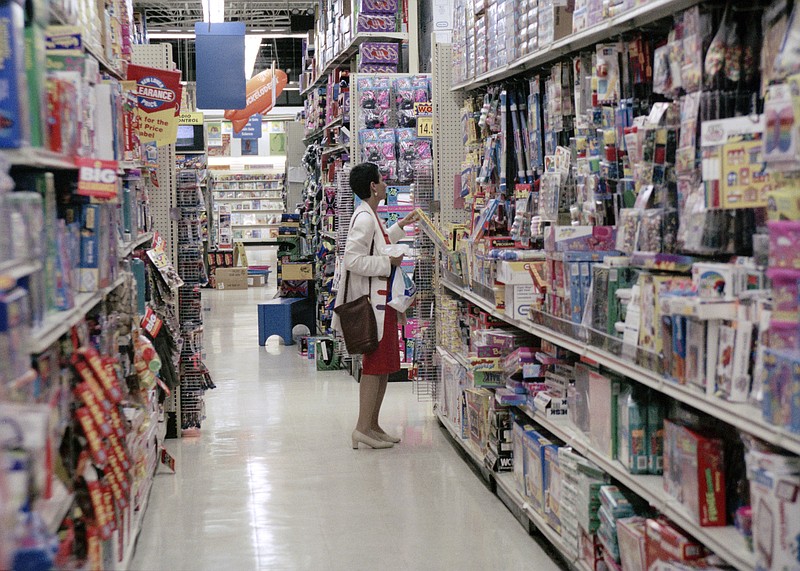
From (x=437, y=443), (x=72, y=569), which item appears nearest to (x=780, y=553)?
(x=72, y=569)

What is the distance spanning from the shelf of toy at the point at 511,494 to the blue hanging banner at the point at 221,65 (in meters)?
8.17

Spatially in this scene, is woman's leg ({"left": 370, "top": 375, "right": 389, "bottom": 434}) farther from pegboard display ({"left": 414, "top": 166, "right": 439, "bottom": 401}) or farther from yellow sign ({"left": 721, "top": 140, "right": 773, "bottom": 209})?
yellow sign ({"left": 721, "top": 140, "right": 773, "bottom": 209})

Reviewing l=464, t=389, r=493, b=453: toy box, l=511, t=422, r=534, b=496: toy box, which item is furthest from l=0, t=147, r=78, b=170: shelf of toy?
l=464, t=389, r=493, b=453: toy box

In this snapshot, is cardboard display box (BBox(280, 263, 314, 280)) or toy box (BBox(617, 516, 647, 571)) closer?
toy box (BBox(617, 516, 647, 571))

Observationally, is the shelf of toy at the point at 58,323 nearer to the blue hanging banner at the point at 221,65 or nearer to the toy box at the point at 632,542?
the toy box at the point at 632,542

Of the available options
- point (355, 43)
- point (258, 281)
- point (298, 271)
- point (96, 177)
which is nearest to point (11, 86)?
point (96, 177)

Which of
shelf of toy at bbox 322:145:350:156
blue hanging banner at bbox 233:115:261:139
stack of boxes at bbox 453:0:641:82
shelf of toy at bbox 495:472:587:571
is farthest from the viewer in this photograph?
blue hanging banner at bbox 233:115:261:139

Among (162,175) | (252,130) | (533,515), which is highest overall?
(252,130)

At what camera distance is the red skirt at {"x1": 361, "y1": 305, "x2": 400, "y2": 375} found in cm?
627

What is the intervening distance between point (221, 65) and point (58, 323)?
38.1 feet

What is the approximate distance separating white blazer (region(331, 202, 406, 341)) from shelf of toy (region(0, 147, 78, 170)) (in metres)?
3.42

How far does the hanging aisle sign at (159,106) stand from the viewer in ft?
19.4

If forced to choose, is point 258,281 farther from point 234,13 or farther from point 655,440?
point 655,440

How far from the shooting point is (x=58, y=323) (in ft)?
8.58
